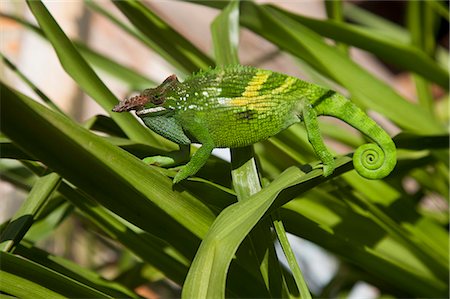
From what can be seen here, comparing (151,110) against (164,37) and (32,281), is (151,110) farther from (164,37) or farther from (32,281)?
(164,37)

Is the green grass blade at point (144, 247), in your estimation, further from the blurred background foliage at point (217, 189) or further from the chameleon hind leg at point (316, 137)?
the chameleon hind leg at point (316, 137)

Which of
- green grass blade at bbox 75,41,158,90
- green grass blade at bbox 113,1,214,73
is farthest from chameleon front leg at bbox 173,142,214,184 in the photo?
green grass blade at bbox 75,41,158,90

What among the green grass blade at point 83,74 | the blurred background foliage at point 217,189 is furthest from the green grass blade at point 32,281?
the green grass blade at point 83,74


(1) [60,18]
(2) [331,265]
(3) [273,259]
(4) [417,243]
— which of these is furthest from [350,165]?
(1) [60,18]

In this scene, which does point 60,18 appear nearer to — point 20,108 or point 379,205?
point 379,205

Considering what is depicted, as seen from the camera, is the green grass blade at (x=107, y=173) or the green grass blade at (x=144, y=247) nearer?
the green grass blade at (x=107, y=173)

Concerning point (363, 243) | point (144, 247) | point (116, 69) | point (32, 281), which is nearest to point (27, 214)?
point (32, 281)
